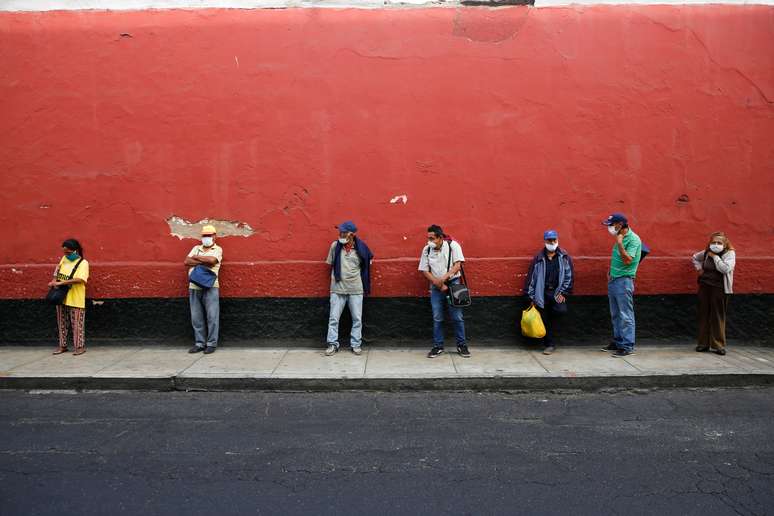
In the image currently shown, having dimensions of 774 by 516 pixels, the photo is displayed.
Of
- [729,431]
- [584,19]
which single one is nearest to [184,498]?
[729,431]

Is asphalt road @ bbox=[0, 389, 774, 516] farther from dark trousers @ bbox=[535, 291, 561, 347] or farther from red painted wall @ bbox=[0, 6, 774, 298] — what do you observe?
red painted wall @ bbox=[0, 6, 774, 298]

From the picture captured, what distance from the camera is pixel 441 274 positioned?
7039 millimetres

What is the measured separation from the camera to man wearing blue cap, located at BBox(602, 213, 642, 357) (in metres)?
6.84

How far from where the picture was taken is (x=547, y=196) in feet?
24.9

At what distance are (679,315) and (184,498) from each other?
6.75 metres

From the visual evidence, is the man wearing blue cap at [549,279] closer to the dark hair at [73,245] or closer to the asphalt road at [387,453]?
Answer: the asphalt road at [387,453]

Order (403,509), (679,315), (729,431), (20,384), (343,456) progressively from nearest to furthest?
(403,509)
(343,456)
(729,431)
(20,384)
(679,315)

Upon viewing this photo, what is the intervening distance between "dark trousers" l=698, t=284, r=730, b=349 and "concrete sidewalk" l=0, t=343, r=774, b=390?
0.73 feet

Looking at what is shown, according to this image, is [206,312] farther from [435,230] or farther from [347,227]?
[435,230]

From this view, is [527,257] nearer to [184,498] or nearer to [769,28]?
[769,28]

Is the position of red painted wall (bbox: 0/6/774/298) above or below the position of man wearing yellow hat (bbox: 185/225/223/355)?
above

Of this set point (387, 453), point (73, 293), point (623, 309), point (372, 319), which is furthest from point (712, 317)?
point (73, 293)

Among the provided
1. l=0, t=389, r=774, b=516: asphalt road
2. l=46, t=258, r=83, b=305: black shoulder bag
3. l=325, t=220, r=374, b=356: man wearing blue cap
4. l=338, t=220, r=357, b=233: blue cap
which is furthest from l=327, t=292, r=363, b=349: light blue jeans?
l=46, t=258, r=83, b=305: black shoulder bag

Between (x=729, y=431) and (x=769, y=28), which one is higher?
(x=769, y=28)
